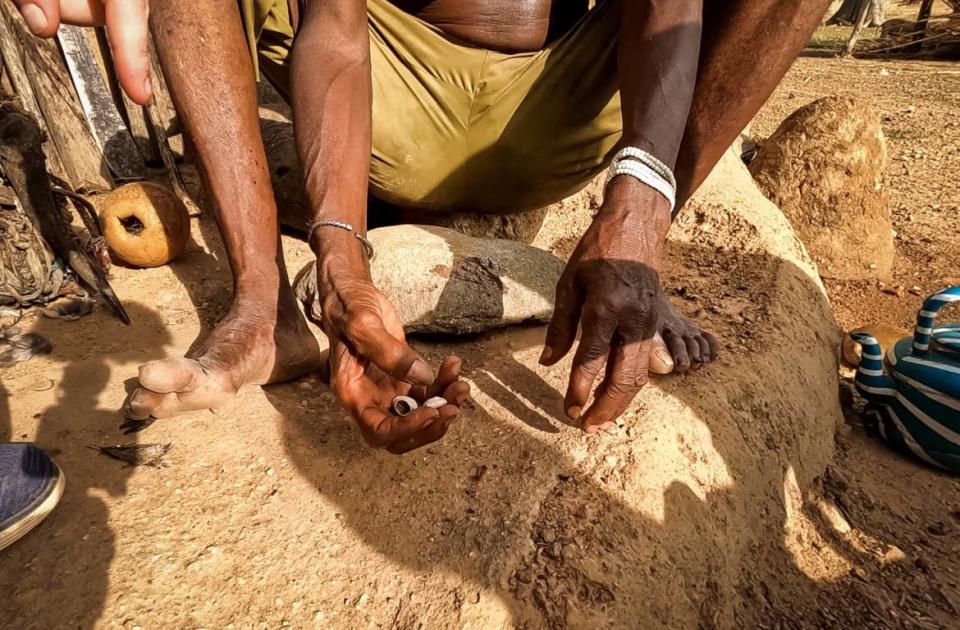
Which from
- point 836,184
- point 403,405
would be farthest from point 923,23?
point 403,405

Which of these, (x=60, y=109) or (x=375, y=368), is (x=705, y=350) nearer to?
(x=375, y=368)

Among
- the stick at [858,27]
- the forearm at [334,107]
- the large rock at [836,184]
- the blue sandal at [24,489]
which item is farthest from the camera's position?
the stick at [858,27]

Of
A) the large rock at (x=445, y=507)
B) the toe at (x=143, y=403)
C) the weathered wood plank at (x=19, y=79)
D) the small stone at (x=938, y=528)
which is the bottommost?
the small stone at (x=938, y=528)

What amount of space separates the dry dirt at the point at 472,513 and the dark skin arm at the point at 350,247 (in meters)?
0.25

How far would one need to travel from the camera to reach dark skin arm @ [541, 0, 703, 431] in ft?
4.30

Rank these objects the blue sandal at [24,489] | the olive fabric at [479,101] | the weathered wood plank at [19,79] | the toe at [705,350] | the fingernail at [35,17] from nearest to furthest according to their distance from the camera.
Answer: the fingernail at [35,17]
the blue sandal at [24,489]
the toe at [705,350]
the olive fabric at [479,101]
the weathered wood plank at [19,79]

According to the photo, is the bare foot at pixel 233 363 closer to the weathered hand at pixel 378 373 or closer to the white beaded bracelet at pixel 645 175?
the weathered hand at pixel 378 373

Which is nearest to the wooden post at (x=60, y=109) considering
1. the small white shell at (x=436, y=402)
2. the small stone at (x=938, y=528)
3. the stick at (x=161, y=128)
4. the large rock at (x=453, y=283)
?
the stick at (x=161, y=128)

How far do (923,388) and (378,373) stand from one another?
7.49 ft

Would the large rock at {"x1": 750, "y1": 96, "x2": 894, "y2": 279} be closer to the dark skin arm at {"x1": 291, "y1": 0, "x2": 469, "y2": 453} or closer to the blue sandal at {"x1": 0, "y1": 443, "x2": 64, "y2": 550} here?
the dark skin arm at {"x1": 291, "y1": 0, "x2": 469, "y2": 453}

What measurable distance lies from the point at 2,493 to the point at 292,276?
1.33 m

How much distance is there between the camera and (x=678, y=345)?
6.05ft

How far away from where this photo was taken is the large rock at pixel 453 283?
197cm

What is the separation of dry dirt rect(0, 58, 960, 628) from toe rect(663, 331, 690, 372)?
0.05 meters
